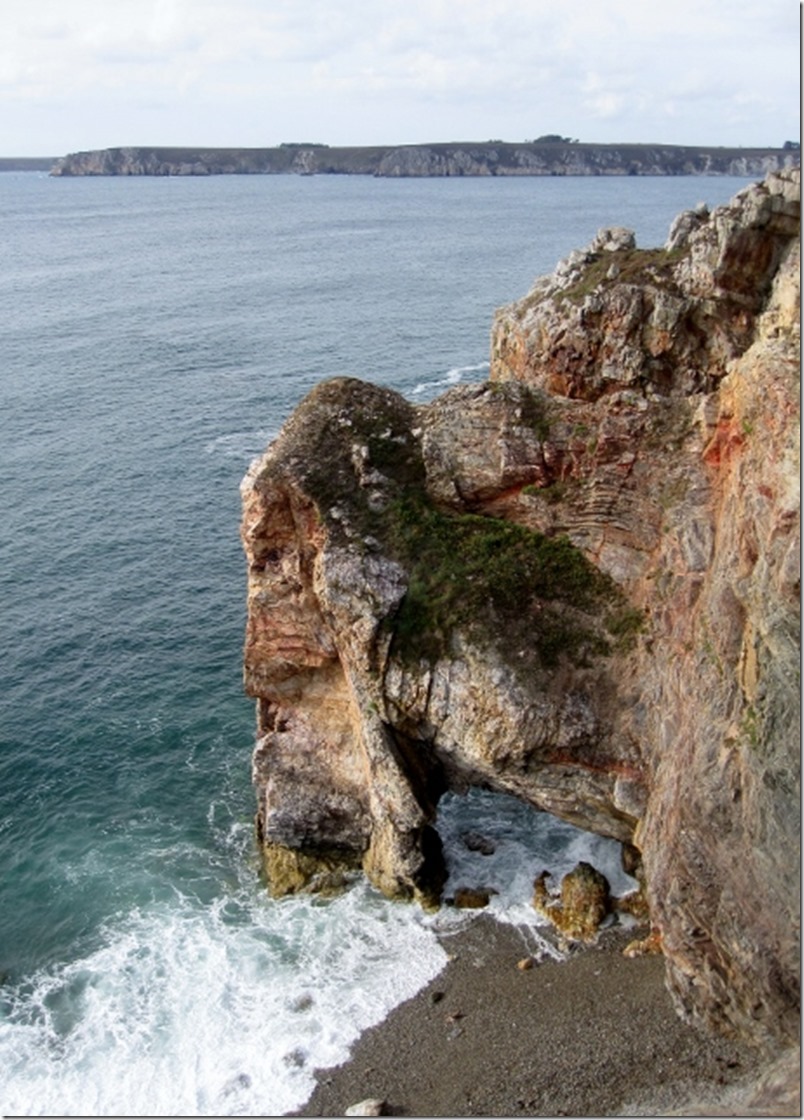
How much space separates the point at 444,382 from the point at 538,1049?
71615mm

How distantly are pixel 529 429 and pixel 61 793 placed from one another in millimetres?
29147

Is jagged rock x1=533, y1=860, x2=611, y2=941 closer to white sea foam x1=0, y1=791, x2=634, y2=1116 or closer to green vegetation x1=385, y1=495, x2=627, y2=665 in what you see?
white sea foam x1=0, y1=791, x2=634, y2=1116

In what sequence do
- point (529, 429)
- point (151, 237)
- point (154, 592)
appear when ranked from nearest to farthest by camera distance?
point (529, 429) → point (154, 592) → point (151, 237)

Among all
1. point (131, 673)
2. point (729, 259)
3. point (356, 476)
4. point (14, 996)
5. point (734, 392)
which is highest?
point (729, 259)

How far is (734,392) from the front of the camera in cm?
3681

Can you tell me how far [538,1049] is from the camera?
3641cm

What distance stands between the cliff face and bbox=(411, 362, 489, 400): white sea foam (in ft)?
146

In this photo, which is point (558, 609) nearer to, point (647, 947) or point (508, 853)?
point (508, 853)

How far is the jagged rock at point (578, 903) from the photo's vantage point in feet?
136

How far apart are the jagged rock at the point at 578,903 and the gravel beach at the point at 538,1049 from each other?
3.02 feet

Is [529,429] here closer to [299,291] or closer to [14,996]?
[14,996]

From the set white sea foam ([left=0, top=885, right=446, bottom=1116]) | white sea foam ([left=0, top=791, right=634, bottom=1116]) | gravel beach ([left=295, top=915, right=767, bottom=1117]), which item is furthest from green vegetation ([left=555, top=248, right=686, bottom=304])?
white sea foam ([left=0, top=885, right=446, bottom=1116])

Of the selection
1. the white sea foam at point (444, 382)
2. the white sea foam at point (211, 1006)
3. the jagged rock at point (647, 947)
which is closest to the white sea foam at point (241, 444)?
the white sea foam at point (444, 382)

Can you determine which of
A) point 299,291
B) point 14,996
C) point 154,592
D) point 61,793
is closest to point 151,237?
point 299,291
